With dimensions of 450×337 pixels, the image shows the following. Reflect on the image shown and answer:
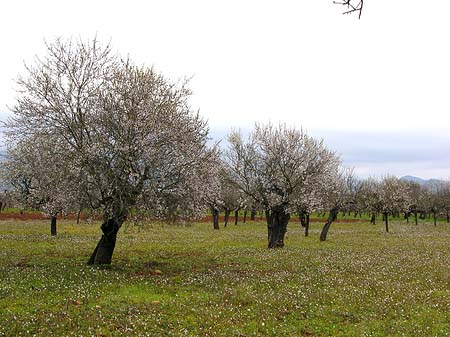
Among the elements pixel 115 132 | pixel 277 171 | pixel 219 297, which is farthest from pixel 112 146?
pixel 277 171

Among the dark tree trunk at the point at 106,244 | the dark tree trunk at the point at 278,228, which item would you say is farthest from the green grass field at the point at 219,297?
the dark tree trunk at the point at 278,228

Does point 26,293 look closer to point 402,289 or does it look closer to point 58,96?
point 58,96

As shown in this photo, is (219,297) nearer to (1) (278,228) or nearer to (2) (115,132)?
(2) (115,132)

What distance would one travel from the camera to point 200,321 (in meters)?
12.7

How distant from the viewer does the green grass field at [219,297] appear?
12242mm

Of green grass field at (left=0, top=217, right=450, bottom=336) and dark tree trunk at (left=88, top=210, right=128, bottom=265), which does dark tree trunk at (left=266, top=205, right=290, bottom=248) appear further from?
dark tree trunk at (left=88, top=210, right=128, bottom=265)

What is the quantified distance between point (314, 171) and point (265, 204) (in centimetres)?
519

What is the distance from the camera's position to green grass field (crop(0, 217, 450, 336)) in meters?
12.2

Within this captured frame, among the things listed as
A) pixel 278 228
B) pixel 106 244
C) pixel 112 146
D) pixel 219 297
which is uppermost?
pixel 112 146

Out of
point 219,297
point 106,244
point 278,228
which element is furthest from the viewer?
point 278,228

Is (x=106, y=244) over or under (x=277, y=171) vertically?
under

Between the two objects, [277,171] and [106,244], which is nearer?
[106,244]

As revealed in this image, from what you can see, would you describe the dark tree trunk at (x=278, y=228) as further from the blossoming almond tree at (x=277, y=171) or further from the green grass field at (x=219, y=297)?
the green grass field at (x=219, y=297)

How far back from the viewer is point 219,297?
15.8 metres
